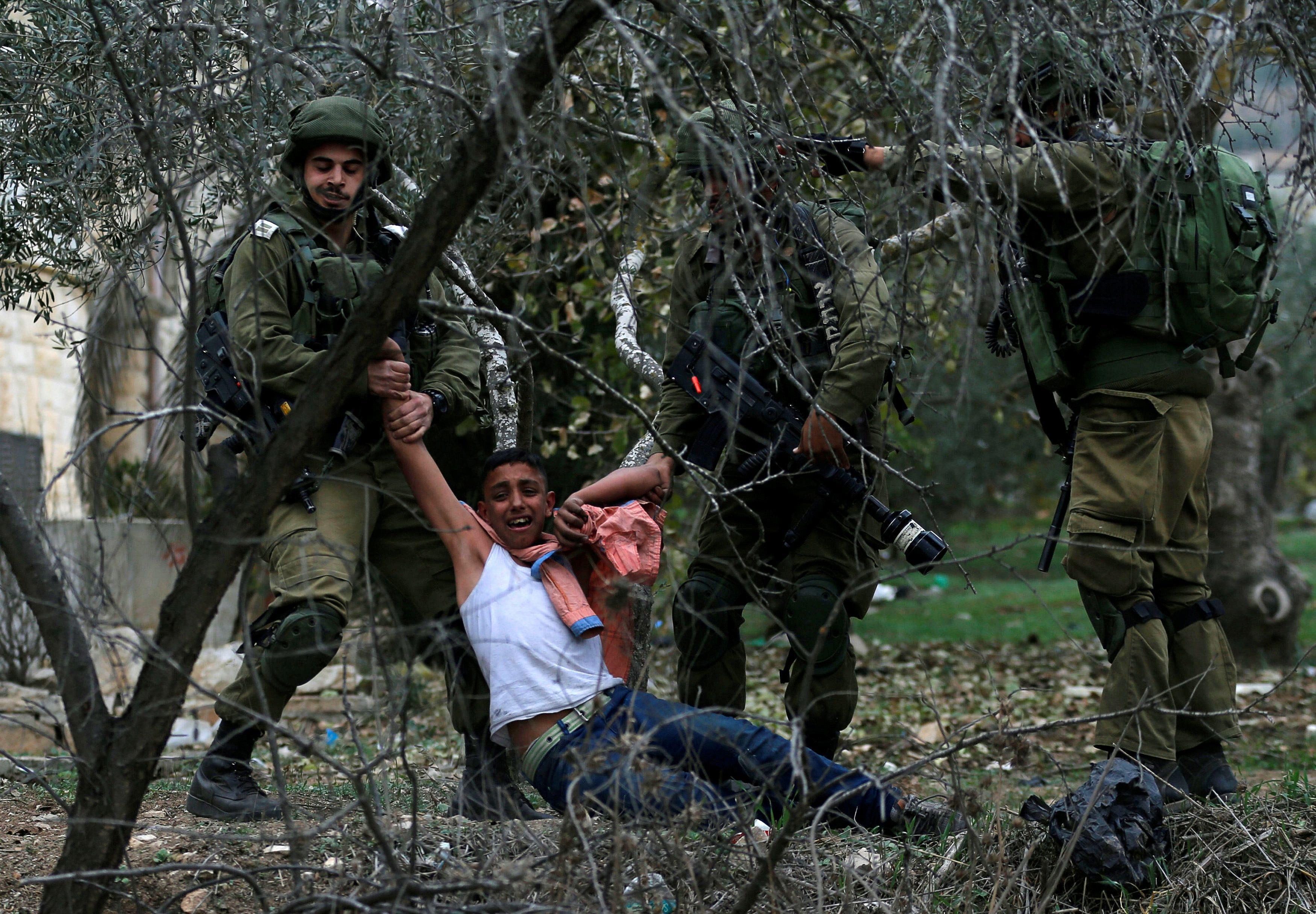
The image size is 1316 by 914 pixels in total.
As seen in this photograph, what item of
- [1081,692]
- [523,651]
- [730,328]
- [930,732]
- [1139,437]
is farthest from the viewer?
A: [1081,692]

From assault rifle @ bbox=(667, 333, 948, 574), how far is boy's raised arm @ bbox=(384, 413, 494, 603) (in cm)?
75

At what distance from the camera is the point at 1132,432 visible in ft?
11.3

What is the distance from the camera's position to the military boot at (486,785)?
3.15m

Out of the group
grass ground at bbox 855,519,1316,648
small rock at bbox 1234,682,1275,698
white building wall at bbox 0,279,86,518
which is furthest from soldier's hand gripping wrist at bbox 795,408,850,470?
white building wall at bbox 0,279,86,518

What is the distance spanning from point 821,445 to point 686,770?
1015 millimetres

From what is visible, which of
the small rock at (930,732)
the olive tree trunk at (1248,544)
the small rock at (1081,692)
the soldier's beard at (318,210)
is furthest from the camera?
the olive tree trunk at (1248,544)

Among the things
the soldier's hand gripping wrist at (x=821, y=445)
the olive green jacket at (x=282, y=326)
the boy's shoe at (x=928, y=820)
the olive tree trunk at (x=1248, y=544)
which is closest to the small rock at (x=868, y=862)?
the boy's shoe at (x=928, y=820)

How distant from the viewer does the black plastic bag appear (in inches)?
117

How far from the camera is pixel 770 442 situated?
11.2 ft

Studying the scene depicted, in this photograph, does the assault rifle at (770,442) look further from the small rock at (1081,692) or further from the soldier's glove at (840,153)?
the small rock at (1081,692)

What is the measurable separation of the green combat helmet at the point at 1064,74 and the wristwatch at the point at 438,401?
5.47 feet

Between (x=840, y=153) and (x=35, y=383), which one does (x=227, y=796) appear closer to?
(x=840, y=153)

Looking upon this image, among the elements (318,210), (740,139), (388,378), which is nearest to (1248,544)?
(388,378)

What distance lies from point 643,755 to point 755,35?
130 cm
